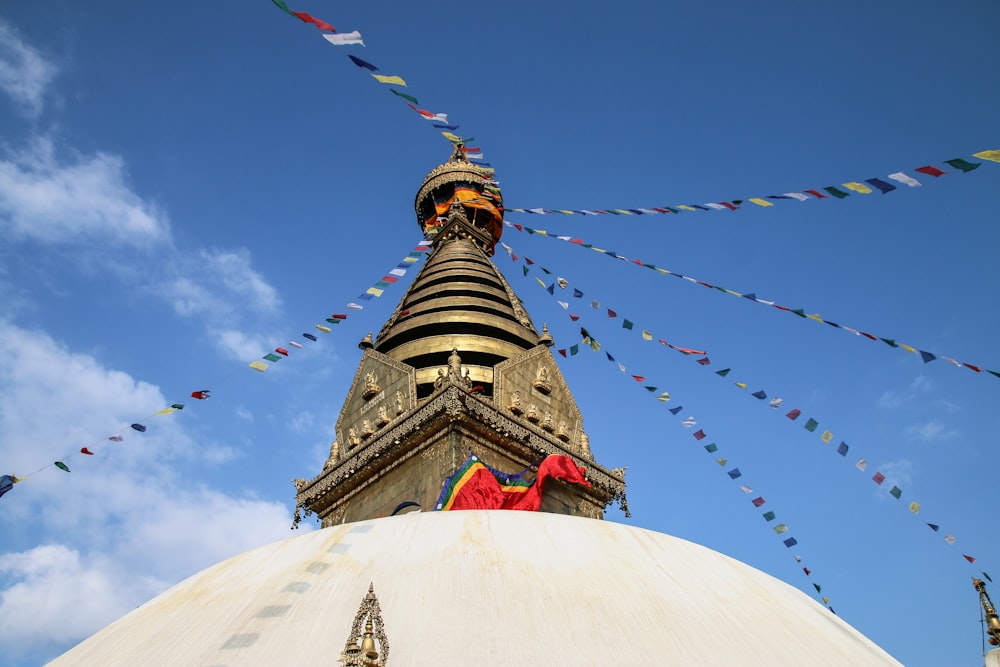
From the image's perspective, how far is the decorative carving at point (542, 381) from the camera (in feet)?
57.4

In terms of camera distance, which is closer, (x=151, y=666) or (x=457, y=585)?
(x=151, y=666)

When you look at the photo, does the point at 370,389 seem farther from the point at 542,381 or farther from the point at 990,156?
the point at 990,156

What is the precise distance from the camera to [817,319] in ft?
37.7

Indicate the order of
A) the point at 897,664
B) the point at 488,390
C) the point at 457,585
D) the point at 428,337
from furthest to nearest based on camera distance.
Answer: the point at 428,337 < the point at 488,390 < the point at 897,664 < the point at 457,585

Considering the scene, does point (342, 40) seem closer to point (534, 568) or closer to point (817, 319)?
point (534, 568)

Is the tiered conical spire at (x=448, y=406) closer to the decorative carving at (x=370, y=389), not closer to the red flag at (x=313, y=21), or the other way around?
the decorative carving at (x=370, y=389)

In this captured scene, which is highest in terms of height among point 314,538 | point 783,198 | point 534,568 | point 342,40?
point 342,40

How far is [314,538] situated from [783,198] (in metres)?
7.67

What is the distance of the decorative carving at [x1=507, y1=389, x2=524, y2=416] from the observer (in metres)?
16.4

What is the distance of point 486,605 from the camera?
235 inches

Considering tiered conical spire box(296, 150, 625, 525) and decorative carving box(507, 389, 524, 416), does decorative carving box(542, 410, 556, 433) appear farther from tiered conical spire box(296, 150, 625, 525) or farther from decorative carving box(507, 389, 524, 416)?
decorative carving box(507, 389, 524, 416)

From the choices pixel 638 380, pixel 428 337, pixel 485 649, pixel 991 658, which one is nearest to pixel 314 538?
pixel 485 649

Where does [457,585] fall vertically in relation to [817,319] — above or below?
below

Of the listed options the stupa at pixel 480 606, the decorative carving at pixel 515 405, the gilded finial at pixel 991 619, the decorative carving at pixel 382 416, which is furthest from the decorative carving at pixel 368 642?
the decorative carving at pixel 382 416
